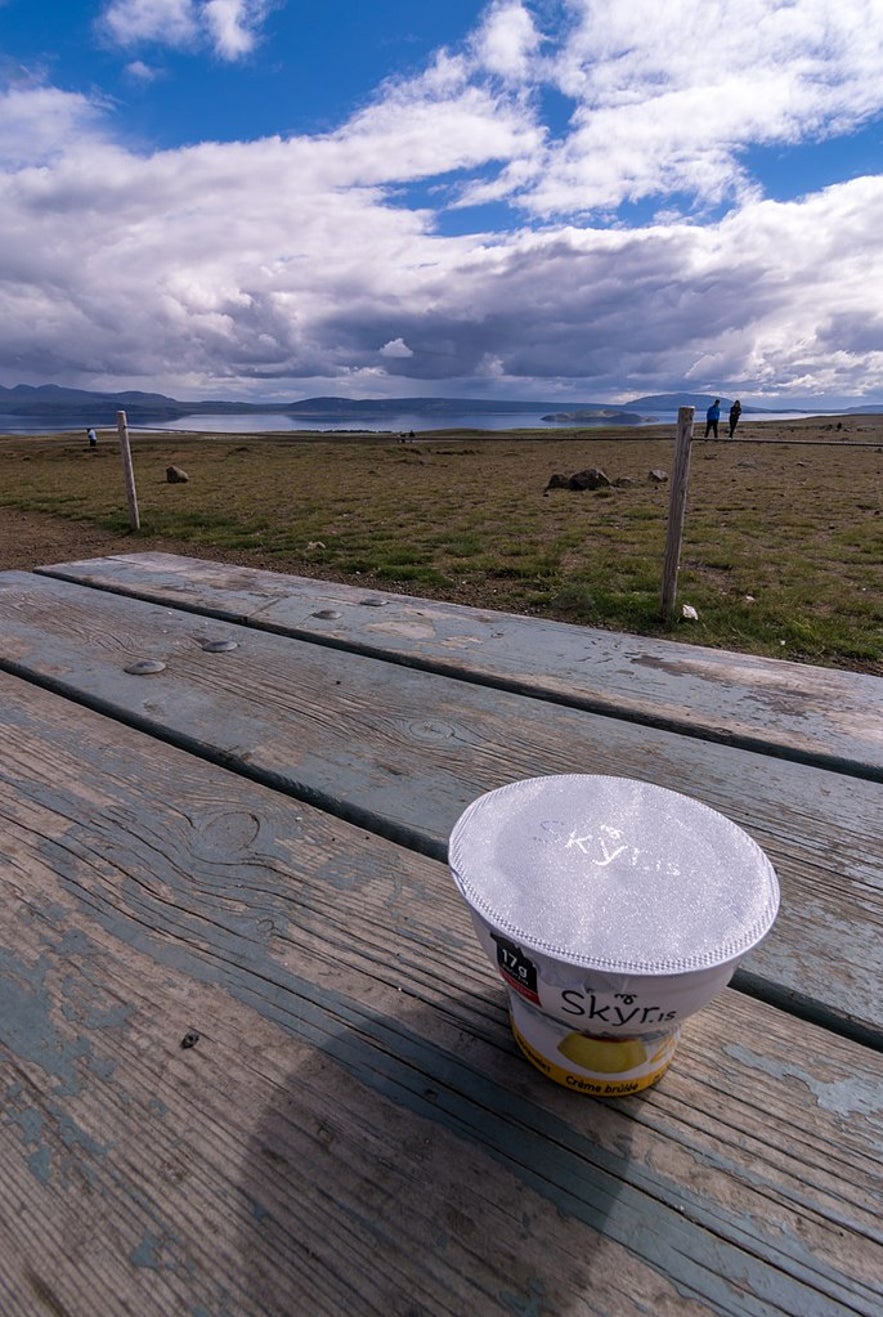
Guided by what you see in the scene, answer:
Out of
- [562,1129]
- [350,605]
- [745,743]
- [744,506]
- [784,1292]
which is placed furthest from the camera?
[744,506]

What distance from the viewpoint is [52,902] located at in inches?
42.6

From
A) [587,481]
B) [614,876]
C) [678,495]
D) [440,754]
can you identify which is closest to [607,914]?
[614,876]

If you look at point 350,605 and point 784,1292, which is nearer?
point 784,1292

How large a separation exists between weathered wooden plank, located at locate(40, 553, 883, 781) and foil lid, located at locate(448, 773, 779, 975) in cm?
87

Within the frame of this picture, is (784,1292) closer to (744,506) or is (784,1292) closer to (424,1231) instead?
(424,1231)

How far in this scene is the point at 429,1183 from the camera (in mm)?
692

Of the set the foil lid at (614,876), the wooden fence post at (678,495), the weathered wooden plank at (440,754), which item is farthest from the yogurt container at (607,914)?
the wooden fence post at (678,495)

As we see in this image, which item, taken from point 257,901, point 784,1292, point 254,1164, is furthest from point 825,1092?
point 257,901

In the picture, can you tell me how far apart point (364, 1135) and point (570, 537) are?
8.35 meters

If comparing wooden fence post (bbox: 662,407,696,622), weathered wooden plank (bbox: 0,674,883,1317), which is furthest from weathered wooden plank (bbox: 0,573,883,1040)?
wooden fence post (bbox: 662,407,696,622)

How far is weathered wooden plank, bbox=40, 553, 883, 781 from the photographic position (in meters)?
1.62

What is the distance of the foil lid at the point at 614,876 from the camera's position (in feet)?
2.09

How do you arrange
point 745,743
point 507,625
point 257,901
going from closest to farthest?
point 257,901 < point 745,743 < point 507,625

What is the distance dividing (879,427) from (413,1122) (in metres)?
50.8
